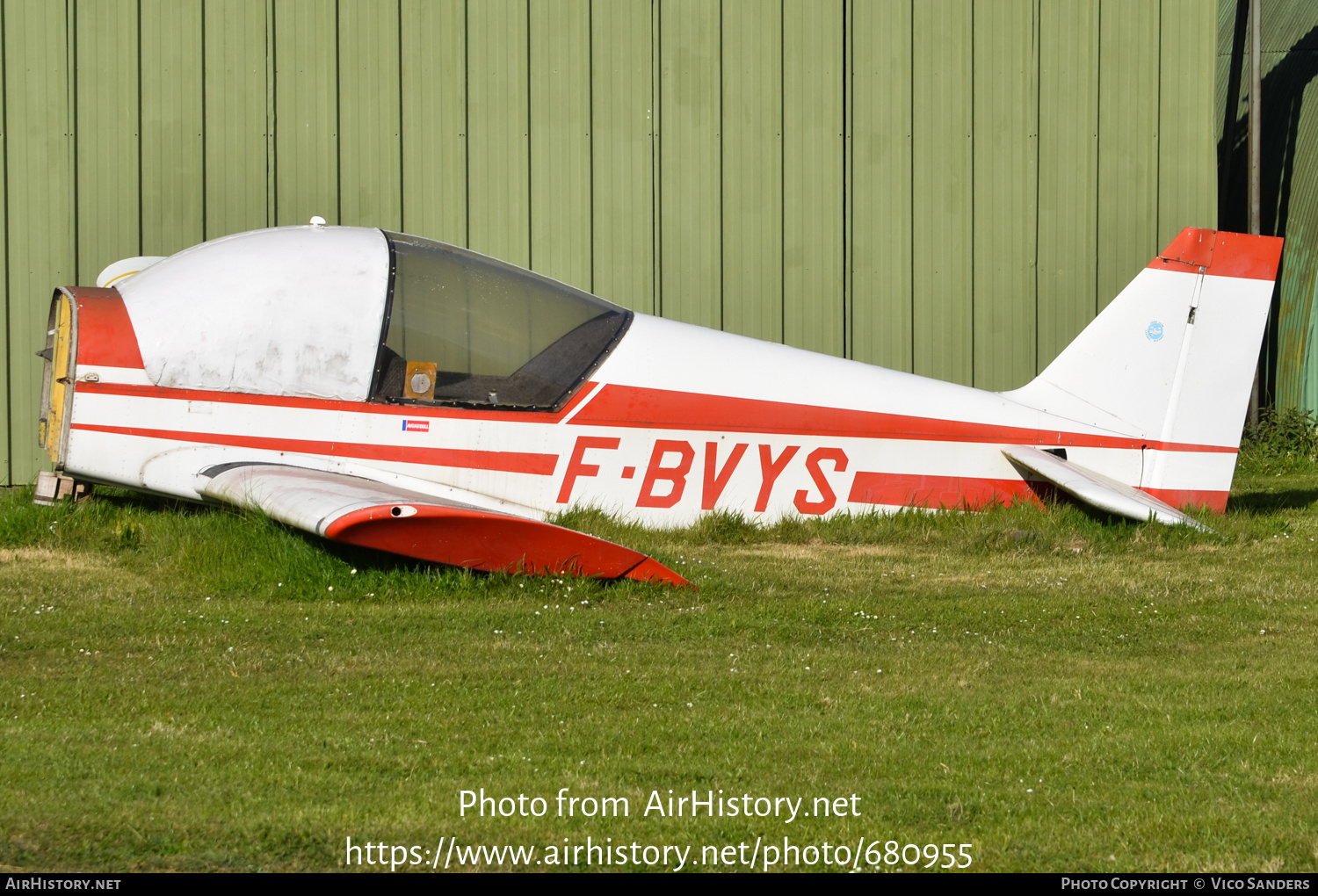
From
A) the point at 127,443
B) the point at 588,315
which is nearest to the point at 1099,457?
the point at 588,315

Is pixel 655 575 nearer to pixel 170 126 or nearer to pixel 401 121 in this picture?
pixel 401 121

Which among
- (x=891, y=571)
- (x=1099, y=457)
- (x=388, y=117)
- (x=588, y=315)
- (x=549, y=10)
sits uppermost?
(x=549, y=10)

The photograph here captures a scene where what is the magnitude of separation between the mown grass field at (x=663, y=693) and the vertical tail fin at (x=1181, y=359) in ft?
2.35

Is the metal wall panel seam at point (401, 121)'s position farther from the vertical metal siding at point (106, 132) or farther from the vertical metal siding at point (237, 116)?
the vertical metal siding at point (106, 132)

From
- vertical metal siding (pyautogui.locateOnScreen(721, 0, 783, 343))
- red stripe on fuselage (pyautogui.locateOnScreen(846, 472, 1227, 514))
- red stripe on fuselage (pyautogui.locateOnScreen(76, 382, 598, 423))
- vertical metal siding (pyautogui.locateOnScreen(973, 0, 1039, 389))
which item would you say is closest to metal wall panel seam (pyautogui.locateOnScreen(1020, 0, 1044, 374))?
vertical metal siding (pyautogui.locateOnScreen(973, 0, 1039, 389))

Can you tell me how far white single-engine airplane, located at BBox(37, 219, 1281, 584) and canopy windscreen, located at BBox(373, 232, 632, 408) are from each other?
1 centimetres

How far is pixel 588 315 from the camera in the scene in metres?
7.36

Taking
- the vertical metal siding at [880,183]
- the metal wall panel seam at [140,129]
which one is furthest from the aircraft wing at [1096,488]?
the metal wall panel seam at [140,129]

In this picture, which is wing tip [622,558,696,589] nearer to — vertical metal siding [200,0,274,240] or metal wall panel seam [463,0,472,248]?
metal wall panel seam [463,0,472,248]

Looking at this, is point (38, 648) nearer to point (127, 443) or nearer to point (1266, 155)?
point (127, 443)

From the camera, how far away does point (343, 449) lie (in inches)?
264

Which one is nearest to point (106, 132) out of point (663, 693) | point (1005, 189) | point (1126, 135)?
point (1005, 189)

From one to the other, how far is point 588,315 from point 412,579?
2210 millimetres

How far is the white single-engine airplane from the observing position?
6.61 m
